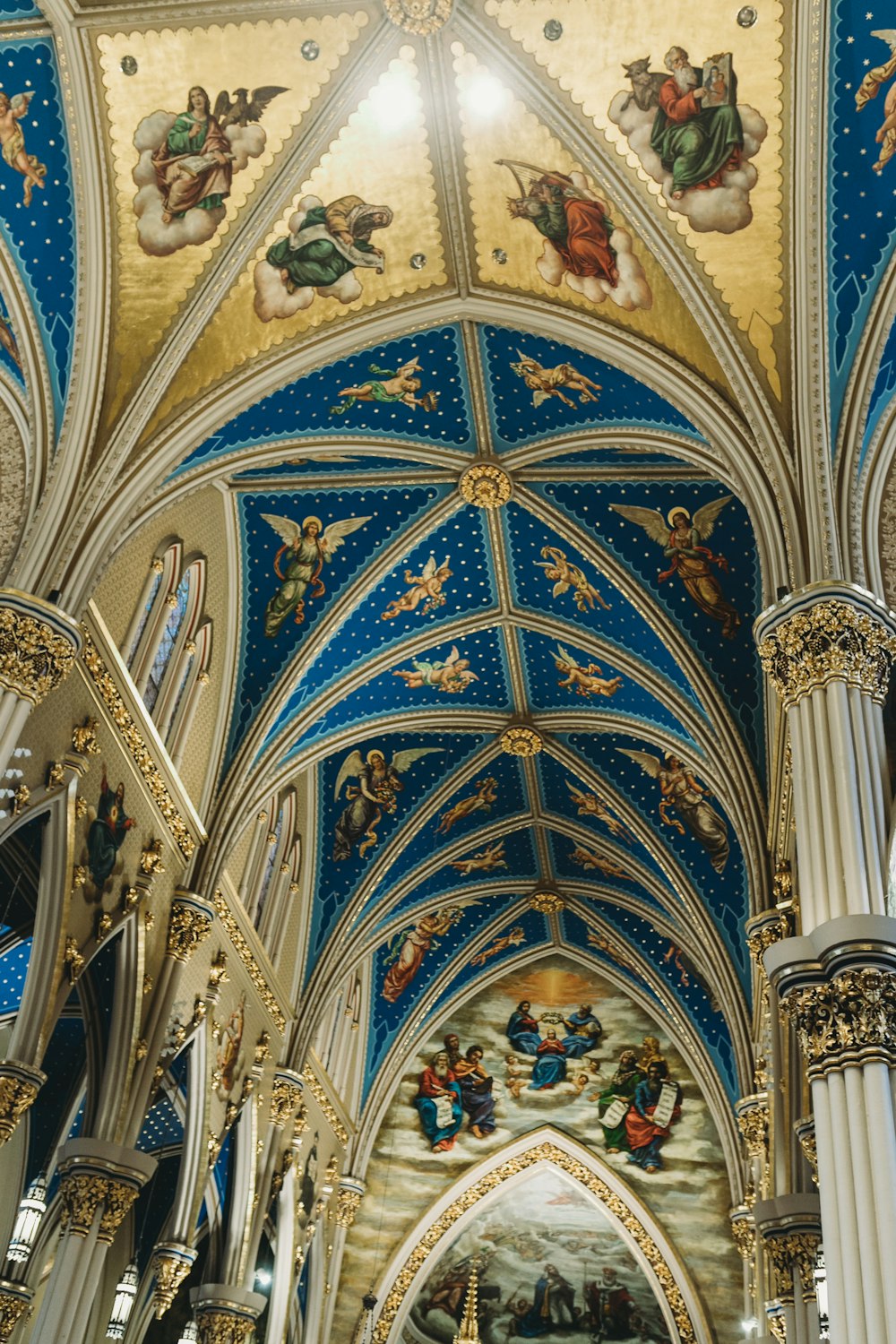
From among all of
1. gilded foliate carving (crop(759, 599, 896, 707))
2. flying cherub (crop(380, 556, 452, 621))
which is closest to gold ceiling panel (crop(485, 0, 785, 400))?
gilded foliate carving (crop(759, 599, 896, 707))

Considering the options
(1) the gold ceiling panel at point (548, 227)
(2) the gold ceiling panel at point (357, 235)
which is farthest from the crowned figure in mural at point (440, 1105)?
(1) the gold ceiling panel at point (548, 227)

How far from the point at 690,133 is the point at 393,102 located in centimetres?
287

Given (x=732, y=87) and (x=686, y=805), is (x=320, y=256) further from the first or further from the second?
(x=686, y=805)

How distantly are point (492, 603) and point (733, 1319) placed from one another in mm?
12866

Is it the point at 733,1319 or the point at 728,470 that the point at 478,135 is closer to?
the point at 728,470

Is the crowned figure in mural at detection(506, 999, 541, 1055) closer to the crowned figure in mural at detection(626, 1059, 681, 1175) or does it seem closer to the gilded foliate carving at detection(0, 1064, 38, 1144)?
the crowned figure in mural at detection(626, 1059, 681, 1175)

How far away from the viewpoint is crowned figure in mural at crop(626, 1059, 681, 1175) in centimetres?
2503

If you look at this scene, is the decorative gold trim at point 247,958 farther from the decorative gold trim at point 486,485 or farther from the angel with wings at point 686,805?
the angel with wings at point 686,805

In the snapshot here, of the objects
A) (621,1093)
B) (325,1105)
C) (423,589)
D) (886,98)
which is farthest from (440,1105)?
(886,98)

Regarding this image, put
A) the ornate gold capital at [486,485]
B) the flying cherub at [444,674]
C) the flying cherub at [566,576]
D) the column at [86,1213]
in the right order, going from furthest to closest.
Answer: the flying cherub at [444,674] → the flying cherub at [566,576] → the ornate gold capital at [486,485] → the column at [86,1213]

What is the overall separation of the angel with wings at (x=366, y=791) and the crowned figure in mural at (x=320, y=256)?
8.54m

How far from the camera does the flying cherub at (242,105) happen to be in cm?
1331

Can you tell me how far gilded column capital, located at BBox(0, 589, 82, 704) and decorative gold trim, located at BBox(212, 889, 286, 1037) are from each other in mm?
5442

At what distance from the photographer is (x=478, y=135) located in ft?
44.9
